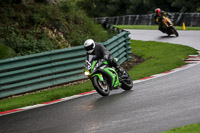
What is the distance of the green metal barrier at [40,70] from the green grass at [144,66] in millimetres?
508

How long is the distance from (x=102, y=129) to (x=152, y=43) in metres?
17.0

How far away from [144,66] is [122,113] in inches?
301

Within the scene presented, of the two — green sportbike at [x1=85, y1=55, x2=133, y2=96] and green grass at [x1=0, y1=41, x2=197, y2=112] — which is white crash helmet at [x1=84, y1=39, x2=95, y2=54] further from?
green grass at [x1=0, y1=41, x2=197, y2=112]

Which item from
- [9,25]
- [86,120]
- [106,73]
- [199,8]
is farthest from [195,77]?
[199,8]

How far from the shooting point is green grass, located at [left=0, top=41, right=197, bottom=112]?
11.4m

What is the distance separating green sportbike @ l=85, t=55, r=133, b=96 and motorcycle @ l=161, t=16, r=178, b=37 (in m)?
15.0

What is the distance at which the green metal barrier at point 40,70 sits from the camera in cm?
1266

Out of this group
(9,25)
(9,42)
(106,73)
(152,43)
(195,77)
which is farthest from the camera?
(152,43)

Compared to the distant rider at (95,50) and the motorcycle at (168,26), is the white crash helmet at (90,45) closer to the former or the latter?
the distant rider at (95,50)

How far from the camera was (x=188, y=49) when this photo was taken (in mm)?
19500

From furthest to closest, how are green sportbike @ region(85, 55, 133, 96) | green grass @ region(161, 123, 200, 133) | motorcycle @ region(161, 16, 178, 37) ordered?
1. motorcycle @ region(161, 16, 178, 37)
2. green sportbike @ region(85, 55, 133, 96)
3. green grass @ region(161, 123, 200, 133)

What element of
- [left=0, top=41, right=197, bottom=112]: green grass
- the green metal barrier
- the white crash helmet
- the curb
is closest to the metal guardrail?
[left=0, top=41, right=197, bottom=112]: green grass

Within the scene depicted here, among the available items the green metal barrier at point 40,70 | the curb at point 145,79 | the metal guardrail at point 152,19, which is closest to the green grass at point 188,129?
the curb at point 145,79

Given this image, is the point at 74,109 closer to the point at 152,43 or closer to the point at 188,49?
the point at 188,49
